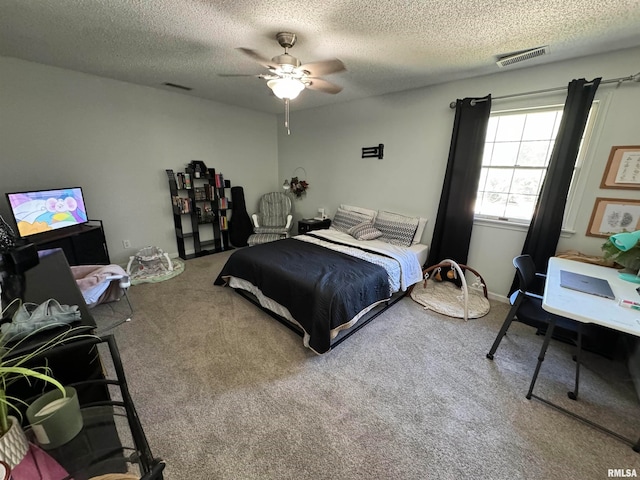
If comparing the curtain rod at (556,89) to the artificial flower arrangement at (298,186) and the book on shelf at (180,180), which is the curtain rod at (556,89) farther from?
the book on shelf at (180,180)

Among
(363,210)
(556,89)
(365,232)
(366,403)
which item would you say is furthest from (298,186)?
(366,403)

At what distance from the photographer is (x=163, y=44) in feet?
7.25

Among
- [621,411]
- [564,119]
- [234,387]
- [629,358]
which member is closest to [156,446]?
[234,387]

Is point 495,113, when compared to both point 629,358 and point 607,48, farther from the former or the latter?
point 629,358

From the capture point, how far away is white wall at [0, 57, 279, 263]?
9.00 feet

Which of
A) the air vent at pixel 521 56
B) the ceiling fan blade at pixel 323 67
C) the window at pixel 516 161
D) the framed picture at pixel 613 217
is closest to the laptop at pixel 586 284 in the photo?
the framed picture at pixel 613 217

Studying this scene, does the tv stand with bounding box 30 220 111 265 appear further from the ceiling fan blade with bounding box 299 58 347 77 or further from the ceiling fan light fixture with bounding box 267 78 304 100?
the ceiling fan blade with bounding box 299 58 347 77

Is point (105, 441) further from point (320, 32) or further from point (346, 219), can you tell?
point (346, 219)

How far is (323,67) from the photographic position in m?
1.92

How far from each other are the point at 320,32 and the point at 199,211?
312 cm

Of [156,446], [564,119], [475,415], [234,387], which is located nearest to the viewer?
[156,446]

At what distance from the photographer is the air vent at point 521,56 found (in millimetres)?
2149

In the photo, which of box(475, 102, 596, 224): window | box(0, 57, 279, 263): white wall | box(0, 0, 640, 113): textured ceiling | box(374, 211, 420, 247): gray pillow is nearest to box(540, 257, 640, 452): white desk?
box(475, 102, 596, 224): window

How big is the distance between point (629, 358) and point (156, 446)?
128 inches
